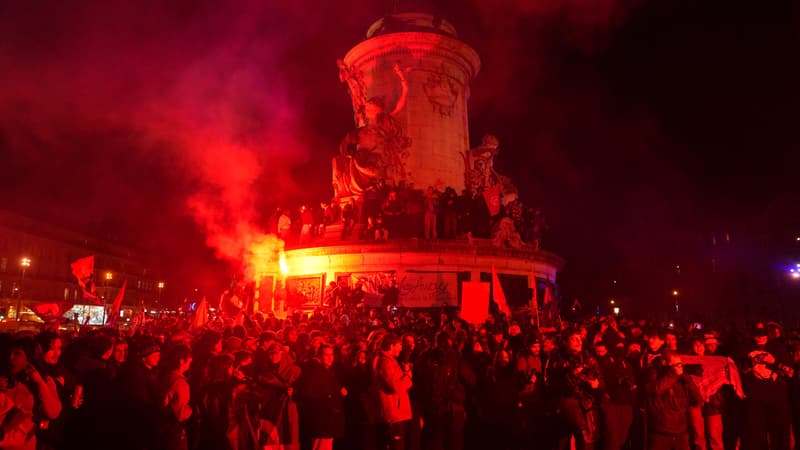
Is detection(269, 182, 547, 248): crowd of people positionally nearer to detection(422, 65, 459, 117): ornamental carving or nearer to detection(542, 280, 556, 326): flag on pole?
detection(542, 280, 556, 326): flag on pole

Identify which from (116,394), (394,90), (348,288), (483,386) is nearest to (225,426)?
(116,394)

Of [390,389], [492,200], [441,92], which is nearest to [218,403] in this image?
[390,389]

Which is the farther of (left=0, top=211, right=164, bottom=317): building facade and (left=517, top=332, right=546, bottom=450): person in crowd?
(left=0, top=211, right=164, bottom=317): building facade

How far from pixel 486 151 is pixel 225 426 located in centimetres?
2887

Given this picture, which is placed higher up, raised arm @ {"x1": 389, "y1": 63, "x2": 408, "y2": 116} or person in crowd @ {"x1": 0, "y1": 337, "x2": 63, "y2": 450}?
raised arm @ {"x1": 389, "y1": 63, "x2": 408, "y2": 116}

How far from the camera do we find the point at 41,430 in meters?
6.79

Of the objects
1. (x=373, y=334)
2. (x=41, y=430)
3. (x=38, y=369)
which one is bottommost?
(x=41, y=430)

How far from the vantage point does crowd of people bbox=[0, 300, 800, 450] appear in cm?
692

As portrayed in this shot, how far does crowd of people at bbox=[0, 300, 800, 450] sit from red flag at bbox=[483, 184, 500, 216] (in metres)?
18.9

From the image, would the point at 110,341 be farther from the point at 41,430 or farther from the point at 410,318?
the point at 410,318

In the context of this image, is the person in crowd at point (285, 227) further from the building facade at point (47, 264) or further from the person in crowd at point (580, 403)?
the building facade at point (47, 264)

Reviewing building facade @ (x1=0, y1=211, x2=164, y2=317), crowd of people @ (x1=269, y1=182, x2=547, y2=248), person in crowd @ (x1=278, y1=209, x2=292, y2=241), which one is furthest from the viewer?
building facade @ (x1=0, y1=211, x2=164, y2=317)

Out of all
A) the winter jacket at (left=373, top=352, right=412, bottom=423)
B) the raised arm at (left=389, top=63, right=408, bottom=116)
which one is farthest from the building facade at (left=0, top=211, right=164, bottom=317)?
the winter jacket at (left=373, top=352, right=412, bottom=423)

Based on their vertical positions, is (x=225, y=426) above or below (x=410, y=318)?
below
